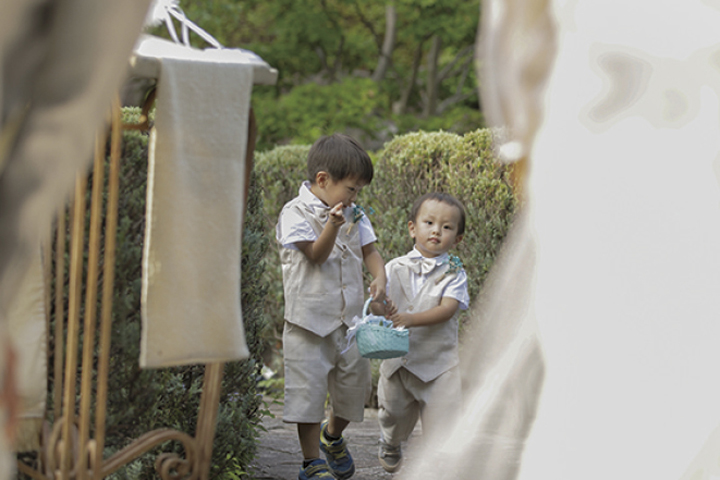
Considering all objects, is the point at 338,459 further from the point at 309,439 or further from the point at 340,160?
the point at 340,160

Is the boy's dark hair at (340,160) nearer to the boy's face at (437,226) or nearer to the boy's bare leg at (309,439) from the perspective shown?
the boy's face at (437,226)

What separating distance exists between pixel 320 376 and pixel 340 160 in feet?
3.23

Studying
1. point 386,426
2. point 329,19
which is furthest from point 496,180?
point 329,19

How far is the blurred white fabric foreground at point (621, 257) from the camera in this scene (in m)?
1.72

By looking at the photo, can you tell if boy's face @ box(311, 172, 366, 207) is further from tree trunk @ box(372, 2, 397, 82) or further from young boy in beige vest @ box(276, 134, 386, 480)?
tree trunk @ box(372, 2, 397, 82)

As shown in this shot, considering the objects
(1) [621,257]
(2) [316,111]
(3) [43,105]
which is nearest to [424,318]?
(1) [621,257]

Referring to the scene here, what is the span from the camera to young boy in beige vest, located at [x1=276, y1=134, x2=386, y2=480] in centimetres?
360

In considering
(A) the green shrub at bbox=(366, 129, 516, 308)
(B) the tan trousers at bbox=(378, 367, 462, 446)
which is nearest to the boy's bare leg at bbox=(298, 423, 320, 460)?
(B) the tan trousers at bbox=(378, 367, 462, 446)

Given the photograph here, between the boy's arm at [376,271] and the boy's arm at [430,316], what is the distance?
13 centimetres

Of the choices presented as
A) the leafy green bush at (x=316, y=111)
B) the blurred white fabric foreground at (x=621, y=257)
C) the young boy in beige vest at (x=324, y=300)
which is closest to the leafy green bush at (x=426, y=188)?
the young boy in beige vest at (x=324, y=300)

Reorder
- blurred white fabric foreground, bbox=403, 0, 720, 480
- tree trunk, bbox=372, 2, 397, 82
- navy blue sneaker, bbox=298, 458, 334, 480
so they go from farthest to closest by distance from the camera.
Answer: tree trunk, bbox=372, 2, 397, 82 → navy blue sneaker, bbox=298, 458, 334, 480 → blurred white fabric foreground, bbox=403, 0, 720, 480

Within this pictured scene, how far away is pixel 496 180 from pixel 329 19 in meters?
7.92

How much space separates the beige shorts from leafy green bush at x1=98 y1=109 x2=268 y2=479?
17 centimetres

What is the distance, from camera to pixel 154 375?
2740mm
